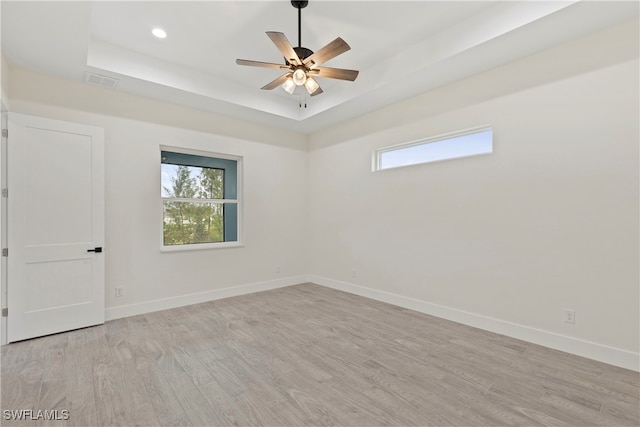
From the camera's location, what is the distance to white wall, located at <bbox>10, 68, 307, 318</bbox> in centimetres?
371

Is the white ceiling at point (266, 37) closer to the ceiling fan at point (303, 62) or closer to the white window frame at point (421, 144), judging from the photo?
the ceiling fan at point (303, 62)

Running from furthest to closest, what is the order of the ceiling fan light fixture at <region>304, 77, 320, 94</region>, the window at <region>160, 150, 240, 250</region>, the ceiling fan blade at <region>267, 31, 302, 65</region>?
the window at <region>160, 150, 240, 250</region>
the ceiling fan light fixture at <region>304, 77, 320, 94</region>
the ceiling fan blade at <region>267, 31, 302, 65</region>

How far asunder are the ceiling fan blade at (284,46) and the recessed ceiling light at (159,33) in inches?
58.2

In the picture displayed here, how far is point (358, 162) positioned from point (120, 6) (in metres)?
3.46

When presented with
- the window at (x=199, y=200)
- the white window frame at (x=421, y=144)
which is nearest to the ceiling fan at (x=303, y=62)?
the white window frame at (x=421, y=144)

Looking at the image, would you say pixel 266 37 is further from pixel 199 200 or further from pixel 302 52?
pixel 199 200

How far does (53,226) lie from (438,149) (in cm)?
460

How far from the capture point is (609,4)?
242cm

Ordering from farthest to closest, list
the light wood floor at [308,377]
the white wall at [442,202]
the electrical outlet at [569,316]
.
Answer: the electrical outlet at [569,316] < the white wall at [442,202] < the light wood floor at [308,377]

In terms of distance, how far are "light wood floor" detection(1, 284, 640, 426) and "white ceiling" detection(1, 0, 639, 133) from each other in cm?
289

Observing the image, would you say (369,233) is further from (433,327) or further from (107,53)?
(107,53)

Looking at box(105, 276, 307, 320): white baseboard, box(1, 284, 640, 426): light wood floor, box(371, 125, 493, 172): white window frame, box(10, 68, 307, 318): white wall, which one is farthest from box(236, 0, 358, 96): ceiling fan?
box(105, 276, 307, 320): white baseboard

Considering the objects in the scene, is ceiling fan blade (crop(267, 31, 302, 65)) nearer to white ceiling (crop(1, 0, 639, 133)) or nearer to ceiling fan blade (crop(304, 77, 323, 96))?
ceiling fan blade (crop(304, 77, 323, 96))

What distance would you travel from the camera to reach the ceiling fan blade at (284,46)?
2421 mm
